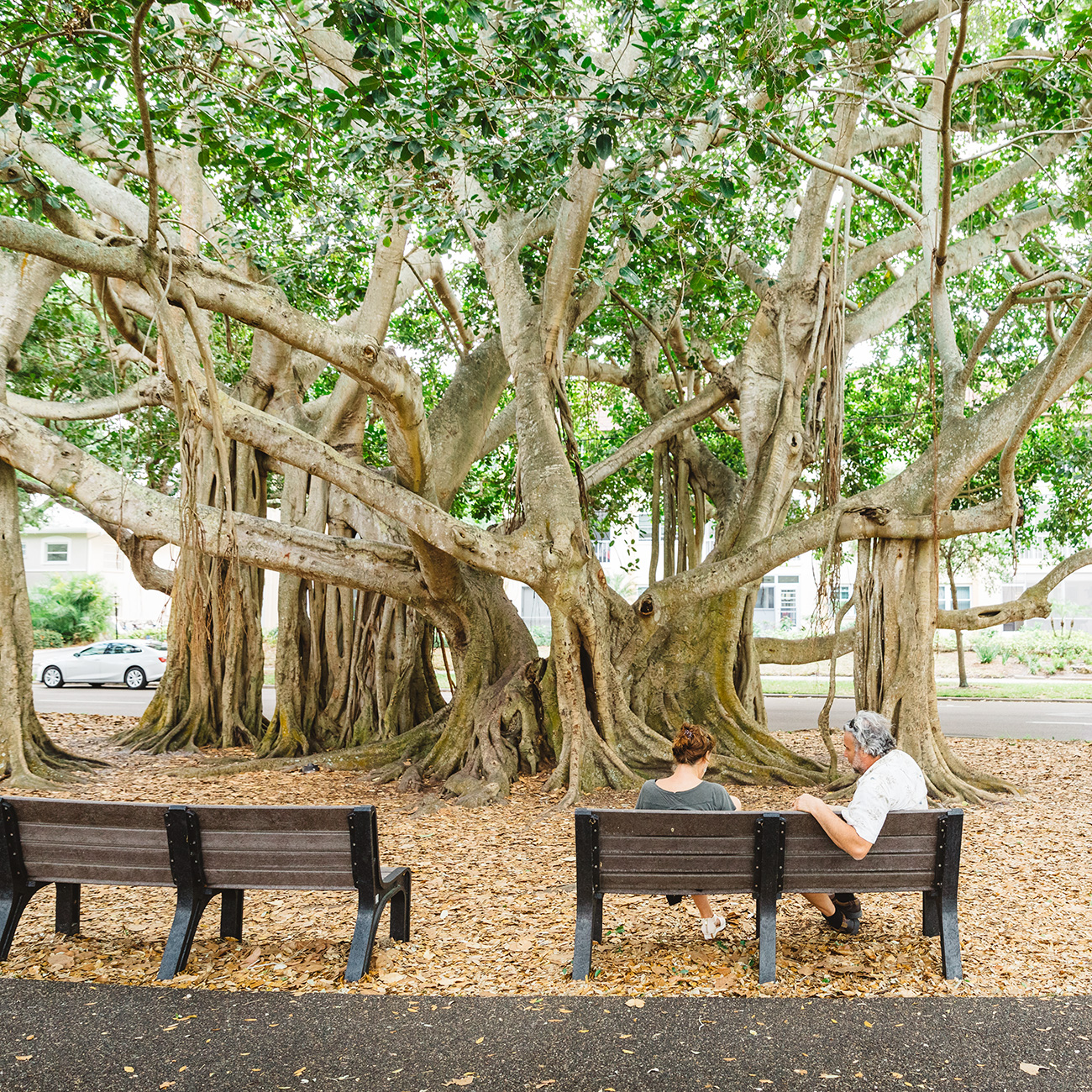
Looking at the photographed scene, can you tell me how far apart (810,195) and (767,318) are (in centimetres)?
108

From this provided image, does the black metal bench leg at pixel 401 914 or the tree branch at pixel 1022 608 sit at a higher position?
the tree branch at pixel 1022 608

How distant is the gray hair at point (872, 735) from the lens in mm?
3473

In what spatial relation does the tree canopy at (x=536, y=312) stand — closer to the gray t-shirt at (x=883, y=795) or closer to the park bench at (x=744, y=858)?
the gray t-shirt at (x=883, y=795)

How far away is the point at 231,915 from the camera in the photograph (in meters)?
3.68

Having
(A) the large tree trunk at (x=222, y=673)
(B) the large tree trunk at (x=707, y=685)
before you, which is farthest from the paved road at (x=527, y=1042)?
(A) the large tree trunk at (x=222, y=673)

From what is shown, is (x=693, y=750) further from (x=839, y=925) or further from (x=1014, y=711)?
(x=1014, y=711)

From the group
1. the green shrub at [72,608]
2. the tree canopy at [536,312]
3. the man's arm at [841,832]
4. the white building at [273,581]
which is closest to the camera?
the man's arm at [841,832]

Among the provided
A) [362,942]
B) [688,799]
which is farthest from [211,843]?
[688,799]

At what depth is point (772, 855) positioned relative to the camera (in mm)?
3258

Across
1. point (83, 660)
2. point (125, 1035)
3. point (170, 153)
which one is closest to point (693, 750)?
point (125, 1035)

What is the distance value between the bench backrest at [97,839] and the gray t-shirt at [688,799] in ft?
6.12

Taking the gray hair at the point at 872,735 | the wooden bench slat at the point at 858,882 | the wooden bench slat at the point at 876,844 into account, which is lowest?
the wooden bench slat at the point at 858,882

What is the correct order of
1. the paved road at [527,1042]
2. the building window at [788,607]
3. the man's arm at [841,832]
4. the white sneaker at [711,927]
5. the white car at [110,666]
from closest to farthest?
the paved road at [527,1042] → the man's arm at [841,832] → the white sneaker at [711,927] → the white car at [110,666] → the building window at [788,607]

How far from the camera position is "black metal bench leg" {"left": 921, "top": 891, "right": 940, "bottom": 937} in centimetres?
343
